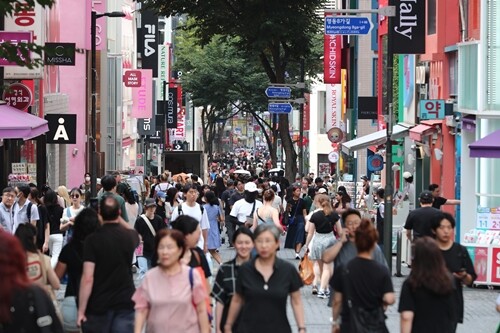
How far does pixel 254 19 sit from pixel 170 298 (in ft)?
114

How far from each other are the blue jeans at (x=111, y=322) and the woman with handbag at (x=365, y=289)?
1.79 m

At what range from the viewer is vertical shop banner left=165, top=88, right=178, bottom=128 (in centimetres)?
9100

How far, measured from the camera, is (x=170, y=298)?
10.3 metres

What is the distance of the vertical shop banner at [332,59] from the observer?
5750cm

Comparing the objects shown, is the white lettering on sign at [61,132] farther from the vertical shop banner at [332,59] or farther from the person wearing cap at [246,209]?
the vertical shop banner at [332,59]

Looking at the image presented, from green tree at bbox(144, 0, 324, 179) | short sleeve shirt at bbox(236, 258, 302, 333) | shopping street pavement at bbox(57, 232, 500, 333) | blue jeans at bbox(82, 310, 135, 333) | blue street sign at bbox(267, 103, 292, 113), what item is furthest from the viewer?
blue street sign at bbox(267, 103, 292, 113)

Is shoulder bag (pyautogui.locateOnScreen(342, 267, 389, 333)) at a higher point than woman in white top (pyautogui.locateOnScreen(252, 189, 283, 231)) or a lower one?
higher

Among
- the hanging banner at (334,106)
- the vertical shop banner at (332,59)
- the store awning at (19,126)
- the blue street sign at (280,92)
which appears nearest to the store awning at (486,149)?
the store awning at (19,126)

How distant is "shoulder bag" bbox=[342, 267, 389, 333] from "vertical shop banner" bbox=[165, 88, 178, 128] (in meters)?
80.0

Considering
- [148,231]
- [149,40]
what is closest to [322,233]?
[148,231]

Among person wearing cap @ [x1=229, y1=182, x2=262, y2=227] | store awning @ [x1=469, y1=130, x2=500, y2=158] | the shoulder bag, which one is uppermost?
store awning @ [x1=469, y1=130, x2=500, y2=158]

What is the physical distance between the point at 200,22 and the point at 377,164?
39.5ft

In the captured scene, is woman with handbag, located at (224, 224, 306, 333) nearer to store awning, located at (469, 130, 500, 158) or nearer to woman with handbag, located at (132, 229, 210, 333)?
woman with handbag, located at (132, 229, 210, 333)

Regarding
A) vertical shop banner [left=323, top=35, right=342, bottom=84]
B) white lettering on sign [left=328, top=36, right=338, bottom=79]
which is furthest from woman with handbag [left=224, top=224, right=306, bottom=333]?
white lettering on sign [left=328, top=36, right=338, bottom=79]
